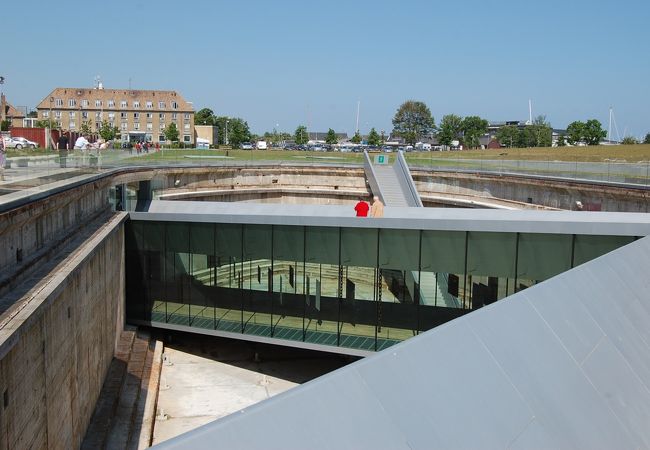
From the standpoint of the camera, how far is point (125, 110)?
104 metres

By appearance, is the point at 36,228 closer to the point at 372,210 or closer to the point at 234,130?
the point at 372,210

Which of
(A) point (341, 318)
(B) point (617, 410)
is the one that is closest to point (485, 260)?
(A) point (341, 318)

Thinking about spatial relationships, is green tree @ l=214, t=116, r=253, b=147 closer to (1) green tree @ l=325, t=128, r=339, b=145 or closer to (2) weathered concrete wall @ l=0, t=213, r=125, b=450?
(1) green tree @ l=325, t=128, r=339, b=145

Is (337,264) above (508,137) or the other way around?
the other way around

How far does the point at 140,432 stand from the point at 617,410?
1275cm

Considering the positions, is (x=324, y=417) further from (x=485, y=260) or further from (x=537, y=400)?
(x=485, y=260)

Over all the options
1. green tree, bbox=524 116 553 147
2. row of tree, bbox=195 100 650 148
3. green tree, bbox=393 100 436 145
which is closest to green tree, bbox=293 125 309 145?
row of tree, bbox=195 100 650 148

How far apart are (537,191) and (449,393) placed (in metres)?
30.9

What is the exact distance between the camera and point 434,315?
19062 mm

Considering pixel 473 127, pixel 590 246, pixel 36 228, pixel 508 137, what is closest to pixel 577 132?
pixel 508 137

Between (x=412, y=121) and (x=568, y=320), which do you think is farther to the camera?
(x=412, y=121)

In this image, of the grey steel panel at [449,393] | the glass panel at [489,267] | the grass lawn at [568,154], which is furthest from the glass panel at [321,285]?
the grass lawn at [568,154]

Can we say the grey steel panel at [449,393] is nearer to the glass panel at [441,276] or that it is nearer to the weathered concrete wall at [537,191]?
the glass panel at [441,276]

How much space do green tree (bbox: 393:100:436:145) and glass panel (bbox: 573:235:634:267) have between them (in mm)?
99455
